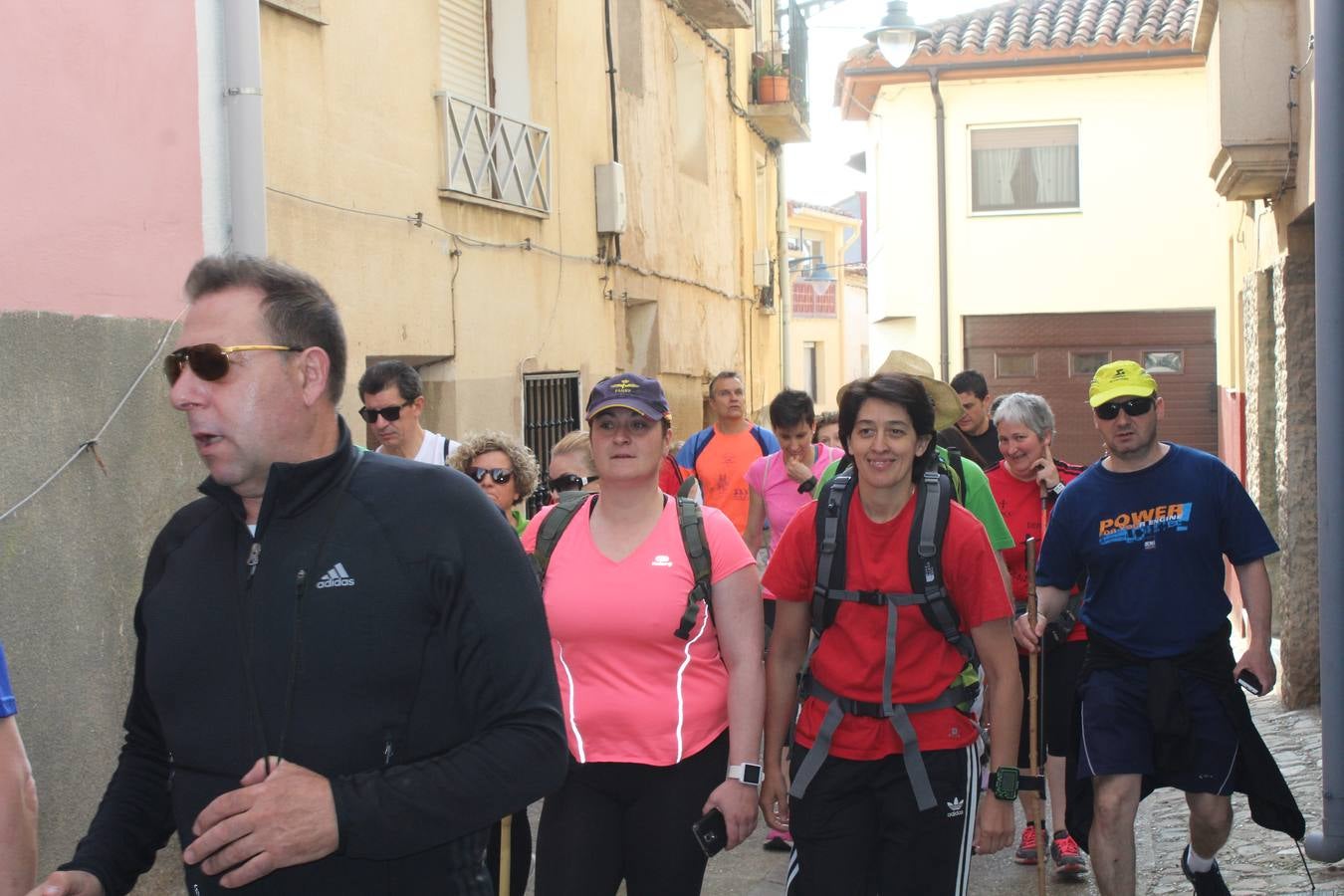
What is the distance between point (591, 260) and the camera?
12992mm

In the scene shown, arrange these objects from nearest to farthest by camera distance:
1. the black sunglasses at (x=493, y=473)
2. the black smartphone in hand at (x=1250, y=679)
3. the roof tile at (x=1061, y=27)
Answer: the black smartphone in hand at (x=1250, y=679) < the black sunglasses at (x=493, y=473) < the roof tile at (x=1061, y=27)

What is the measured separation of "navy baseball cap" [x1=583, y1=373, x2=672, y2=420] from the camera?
15.0 ft

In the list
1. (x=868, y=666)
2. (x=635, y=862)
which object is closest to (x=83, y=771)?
(x=635, y=862)

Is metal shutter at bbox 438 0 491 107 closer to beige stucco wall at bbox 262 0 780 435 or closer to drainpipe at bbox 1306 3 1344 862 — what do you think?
beige stucco wall at bbox 262 0 780 435

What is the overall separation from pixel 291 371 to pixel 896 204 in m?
20.5

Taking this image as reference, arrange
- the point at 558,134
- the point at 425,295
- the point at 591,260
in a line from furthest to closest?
the point at 591,260
the point at 558,134
the point at 425,295

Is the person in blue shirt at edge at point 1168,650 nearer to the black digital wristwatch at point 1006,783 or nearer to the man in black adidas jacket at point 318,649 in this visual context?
the black digital wristwatch at point 1006,783

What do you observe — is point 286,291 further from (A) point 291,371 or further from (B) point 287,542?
(B) point 287,542

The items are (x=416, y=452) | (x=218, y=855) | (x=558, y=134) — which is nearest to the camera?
(x=218, y=855)

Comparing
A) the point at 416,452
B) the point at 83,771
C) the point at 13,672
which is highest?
the point at 416,452

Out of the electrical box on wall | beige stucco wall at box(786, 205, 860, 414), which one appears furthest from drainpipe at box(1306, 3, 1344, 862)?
beige stucco wall at box(786, 205, 860, 414)

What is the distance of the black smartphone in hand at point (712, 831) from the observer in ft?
13.6

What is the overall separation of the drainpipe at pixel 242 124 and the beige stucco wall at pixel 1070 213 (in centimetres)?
1629

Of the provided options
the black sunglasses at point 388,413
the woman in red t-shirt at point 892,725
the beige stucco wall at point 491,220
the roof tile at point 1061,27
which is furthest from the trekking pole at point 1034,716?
the roof tile at point 1061,27
